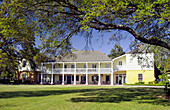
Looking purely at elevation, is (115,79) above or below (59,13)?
below

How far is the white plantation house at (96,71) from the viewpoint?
39688 mm

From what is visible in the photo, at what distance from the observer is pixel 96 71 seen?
42.2m

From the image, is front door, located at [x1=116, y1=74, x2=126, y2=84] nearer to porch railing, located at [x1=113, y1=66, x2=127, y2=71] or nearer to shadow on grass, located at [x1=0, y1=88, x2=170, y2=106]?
porch railing, located at [x1=113, y1=66, x2=127, y2=71]

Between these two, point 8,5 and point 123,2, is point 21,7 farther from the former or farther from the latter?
point 123,2

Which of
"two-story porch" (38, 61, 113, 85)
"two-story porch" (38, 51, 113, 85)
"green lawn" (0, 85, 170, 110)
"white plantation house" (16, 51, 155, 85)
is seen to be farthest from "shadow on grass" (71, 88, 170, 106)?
"two-story porch" (38, 61, 113, 85)

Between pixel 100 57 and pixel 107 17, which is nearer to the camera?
pixel 107 17

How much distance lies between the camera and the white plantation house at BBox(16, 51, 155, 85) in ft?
130

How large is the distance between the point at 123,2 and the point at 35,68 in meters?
40.6

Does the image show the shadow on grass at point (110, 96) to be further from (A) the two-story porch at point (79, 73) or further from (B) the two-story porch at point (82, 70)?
(A) the two-story porch at point (79, 73)

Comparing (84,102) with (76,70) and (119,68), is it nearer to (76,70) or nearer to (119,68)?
(119,68)

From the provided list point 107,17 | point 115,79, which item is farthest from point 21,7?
point 115,79

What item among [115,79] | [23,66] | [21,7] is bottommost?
[115,79]

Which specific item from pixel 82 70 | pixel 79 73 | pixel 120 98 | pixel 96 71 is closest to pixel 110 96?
pixel 120 98

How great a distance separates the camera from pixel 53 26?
38.0 ft
